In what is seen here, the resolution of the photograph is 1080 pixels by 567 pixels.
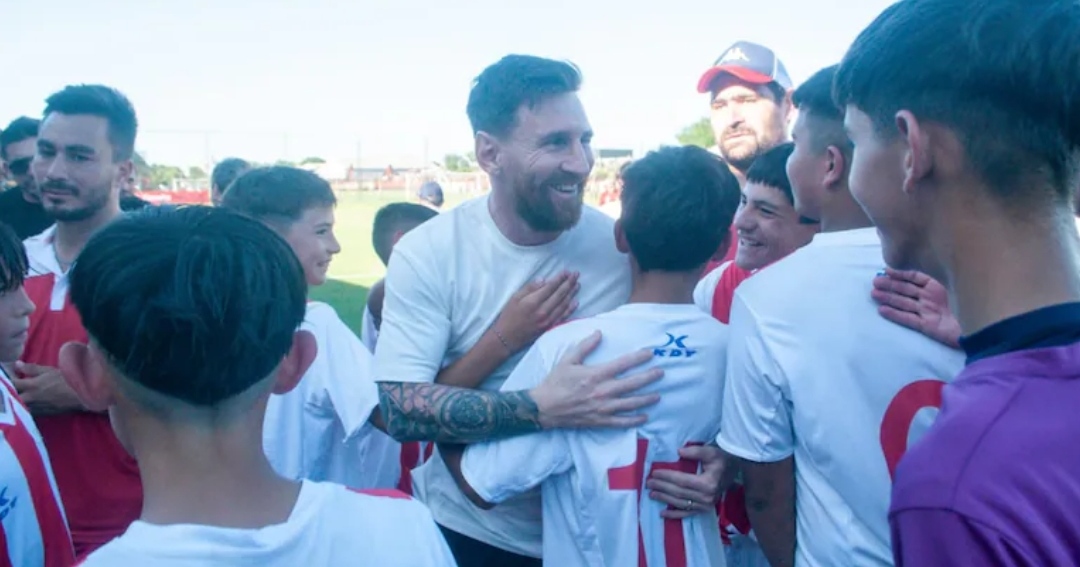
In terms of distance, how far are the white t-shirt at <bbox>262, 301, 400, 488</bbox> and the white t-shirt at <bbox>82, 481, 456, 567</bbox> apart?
141cm

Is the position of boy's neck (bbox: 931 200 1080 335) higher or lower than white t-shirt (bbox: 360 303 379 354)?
higher

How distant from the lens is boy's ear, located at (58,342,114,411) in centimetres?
120

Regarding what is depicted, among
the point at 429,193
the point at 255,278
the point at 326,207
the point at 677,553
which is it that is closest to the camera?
the point at 255,278

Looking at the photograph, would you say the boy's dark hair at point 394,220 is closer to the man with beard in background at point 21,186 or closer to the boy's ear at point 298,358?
the man with beard in background at point 21,186

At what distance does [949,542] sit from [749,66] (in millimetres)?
3782

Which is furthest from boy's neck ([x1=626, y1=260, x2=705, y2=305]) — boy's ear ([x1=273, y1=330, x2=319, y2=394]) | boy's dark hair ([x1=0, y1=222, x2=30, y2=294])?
boy's dark hair ([x1=0, y1=222, x2=30, y2=294])

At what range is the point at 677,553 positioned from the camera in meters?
2.07

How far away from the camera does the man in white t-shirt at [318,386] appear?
266 cm

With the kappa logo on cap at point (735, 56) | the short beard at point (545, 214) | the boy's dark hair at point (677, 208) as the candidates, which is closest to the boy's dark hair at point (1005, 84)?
the boy's dark hair at point (677, 208)

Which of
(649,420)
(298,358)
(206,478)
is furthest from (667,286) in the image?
(206,478)

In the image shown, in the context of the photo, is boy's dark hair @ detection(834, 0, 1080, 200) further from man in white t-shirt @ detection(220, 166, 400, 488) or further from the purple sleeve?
man in white t-shirt @ detection(220, 166, 400, 488)

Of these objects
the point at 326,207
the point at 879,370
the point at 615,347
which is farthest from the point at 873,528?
the point at 326,207

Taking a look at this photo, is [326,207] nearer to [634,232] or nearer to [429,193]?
[634,232]

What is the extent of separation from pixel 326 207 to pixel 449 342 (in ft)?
3.20
